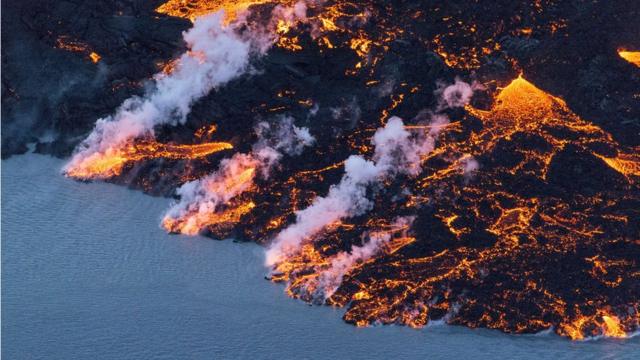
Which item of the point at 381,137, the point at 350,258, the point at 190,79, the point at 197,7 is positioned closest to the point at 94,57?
the point at 197,7

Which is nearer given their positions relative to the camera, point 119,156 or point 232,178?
point 232,178

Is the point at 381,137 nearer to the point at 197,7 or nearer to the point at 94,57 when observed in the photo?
the point at 197,7

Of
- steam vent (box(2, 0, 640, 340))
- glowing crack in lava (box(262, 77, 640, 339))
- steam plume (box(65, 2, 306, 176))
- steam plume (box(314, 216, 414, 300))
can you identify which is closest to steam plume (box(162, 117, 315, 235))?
steam vent (box(2, 0, 640, 340))

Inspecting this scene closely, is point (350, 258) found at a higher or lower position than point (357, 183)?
lower

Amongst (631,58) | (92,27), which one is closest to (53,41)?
(92,27)

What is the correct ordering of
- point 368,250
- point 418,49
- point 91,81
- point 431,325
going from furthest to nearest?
point 91,81 → point 418,49 → point 368,250 → point 431,325

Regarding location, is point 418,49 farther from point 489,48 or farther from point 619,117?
point 619,117

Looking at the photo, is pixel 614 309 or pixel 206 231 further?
pixel 206 231
